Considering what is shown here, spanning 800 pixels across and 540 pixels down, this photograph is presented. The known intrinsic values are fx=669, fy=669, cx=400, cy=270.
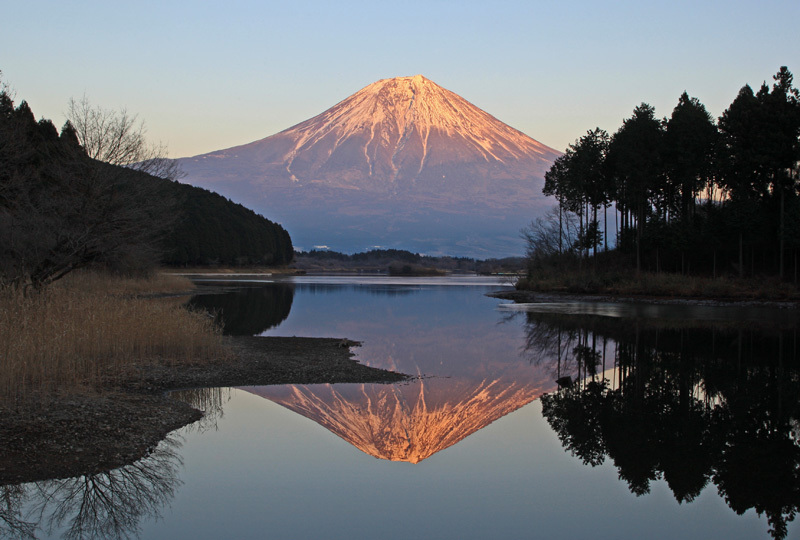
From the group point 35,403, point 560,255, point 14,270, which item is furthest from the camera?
point 560,255

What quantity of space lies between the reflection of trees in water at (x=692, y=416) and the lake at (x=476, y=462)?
0.12 feet

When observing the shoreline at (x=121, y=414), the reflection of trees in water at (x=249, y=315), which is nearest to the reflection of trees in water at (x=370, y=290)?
the reflection of trees in water at (x=249, y=315)

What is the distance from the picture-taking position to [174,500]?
253 inches

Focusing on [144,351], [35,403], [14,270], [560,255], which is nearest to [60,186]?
[14,270]

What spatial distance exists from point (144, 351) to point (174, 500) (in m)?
7.91

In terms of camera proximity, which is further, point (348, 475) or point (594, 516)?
point (348, 475)

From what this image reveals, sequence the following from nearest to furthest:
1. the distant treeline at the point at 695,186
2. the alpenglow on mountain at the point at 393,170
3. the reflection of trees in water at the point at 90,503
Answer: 1. the reflection of trees in water at the point at 90,503
2. the distant treeline at the point at 695,186
3. the alpenglow on mountain at the point at 393,170

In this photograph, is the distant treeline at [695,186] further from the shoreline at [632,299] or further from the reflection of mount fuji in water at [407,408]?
the reflection of mount fuji in water at [407,408]

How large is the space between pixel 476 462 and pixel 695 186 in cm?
4071

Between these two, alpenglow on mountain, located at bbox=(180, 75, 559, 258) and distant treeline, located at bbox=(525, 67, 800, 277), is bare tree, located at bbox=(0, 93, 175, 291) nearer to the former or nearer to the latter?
distant treeline, located at bbox=(525, 67, 800, 277)

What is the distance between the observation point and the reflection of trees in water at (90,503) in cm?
564

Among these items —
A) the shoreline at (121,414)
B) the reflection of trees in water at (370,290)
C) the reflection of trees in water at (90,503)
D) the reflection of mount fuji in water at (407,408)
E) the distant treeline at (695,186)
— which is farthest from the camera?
the reflection of trees in water at (370,290)

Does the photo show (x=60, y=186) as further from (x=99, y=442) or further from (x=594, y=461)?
(x=594, y=461)

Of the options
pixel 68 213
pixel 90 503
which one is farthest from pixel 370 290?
pixel 90 503
